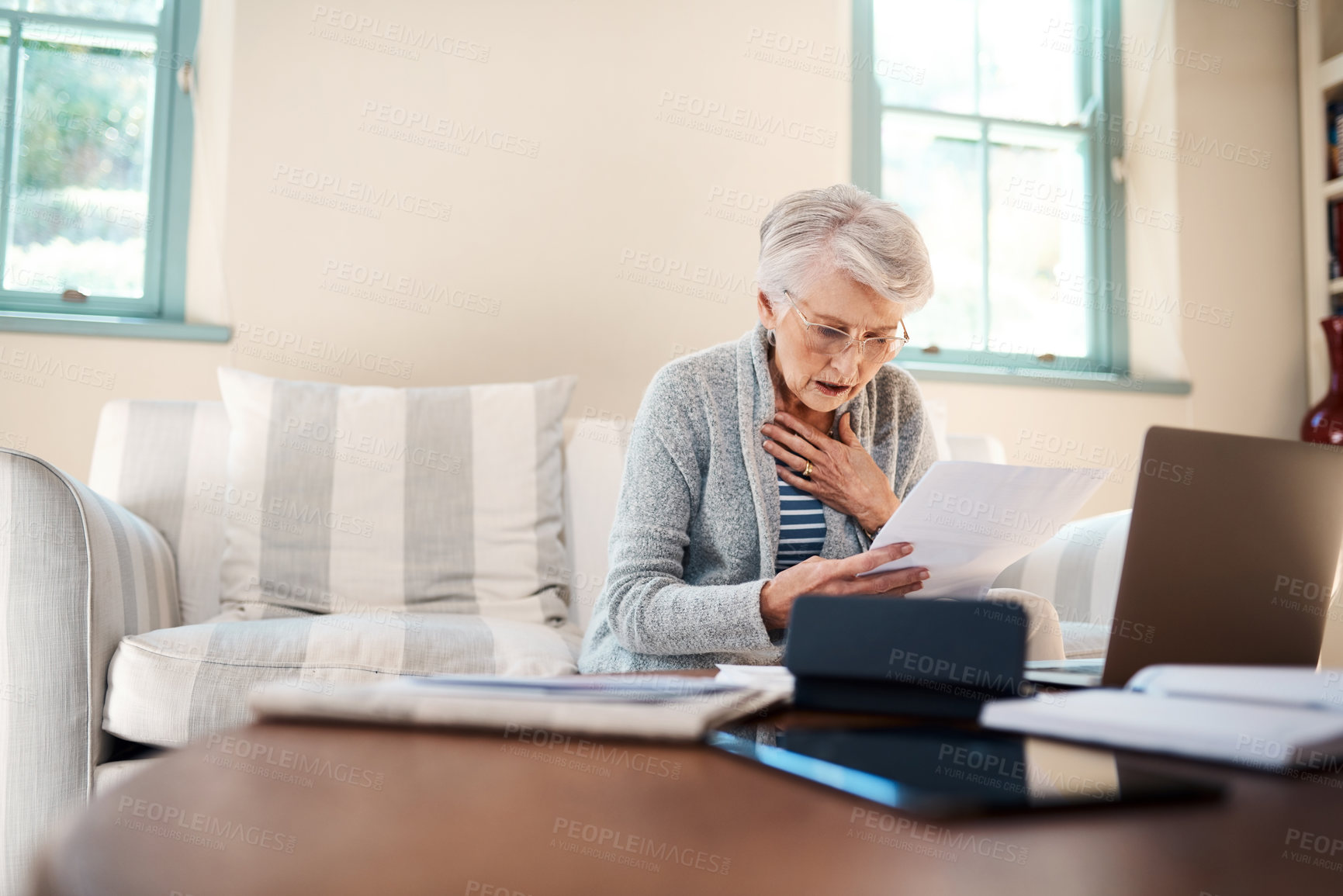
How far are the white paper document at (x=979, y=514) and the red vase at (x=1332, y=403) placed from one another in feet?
6.82

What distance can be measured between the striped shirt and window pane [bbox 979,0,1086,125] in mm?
2078

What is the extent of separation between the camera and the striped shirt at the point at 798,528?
4.63 feet

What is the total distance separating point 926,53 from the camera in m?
2.93

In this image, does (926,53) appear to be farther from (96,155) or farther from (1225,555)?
(1225,555)

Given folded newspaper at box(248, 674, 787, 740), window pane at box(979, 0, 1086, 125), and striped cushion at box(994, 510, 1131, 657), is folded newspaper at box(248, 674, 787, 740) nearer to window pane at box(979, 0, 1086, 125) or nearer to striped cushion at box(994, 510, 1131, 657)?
striped cushion at box(994, 510, 1131, 657)

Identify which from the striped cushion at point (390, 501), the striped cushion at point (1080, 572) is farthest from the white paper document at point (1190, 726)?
the striped cushion at point (390, 501)

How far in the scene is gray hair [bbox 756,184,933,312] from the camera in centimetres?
136

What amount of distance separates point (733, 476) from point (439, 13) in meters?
1.70

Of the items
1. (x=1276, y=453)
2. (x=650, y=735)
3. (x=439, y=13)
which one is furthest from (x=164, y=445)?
(x=1276, y=453)

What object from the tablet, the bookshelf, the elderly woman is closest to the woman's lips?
the elderly woman

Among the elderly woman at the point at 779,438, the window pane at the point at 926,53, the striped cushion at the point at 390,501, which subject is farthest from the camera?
the window pane at the point at 926,53

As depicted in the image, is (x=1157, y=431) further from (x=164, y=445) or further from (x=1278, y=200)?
(x=1278, y=200)

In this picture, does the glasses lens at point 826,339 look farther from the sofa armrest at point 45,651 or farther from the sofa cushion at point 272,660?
the sofa armrest at point 45,651

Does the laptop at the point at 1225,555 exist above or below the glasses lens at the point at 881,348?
below
